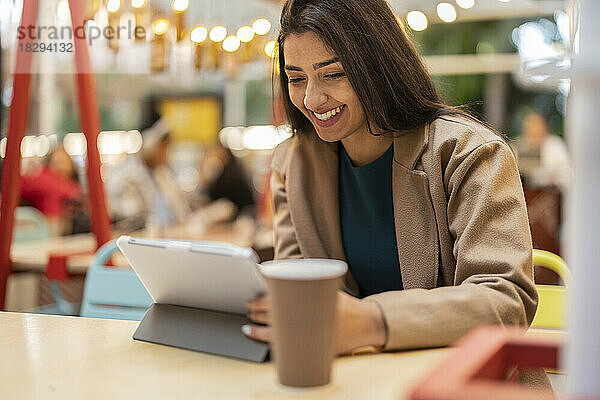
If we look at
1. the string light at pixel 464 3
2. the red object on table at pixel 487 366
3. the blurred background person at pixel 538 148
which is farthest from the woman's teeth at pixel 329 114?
the blurred background person at pixel 538 148

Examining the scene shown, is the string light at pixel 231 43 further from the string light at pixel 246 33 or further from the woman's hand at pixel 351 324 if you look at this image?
the woman's hand at pixel 351 324

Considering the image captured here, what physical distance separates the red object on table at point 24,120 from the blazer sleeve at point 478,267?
1362 millimetres

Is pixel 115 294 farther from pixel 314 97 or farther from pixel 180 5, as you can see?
pixel 180 5

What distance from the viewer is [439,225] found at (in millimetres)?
1332

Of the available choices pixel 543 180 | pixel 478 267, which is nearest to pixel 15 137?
pixel 478 267

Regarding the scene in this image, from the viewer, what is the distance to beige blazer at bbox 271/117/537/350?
3.47 feet

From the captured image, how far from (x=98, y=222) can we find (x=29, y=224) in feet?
5.86

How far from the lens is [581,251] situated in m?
0.51

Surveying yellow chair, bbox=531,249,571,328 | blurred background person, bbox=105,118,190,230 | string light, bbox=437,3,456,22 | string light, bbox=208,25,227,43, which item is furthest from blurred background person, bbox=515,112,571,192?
yellow chair, bbox=531,249,571,328

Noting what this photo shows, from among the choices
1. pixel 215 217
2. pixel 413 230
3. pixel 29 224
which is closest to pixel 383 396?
pixel 413 230

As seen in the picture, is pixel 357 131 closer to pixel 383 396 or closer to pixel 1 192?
pixel 383 396

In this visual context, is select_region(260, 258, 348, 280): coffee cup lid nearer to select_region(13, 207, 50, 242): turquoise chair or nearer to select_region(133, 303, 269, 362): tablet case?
select_region(133, 303, 269, 362): tablet case

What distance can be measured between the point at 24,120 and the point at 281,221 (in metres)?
0.98

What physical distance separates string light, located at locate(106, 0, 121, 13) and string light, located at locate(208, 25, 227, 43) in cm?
96
